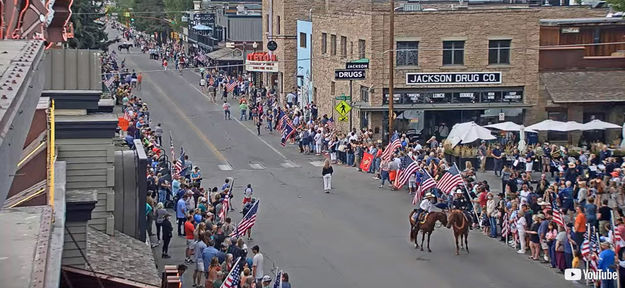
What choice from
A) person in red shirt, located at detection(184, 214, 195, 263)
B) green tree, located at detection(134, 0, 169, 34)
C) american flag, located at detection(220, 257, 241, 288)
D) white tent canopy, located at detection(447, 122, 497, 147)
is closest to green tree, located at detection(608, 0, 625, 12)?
white tent canopy, located at detection(447, 122, 497, 147)

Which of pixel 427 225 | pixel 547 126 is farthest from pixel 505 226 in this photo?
pixel 547 126

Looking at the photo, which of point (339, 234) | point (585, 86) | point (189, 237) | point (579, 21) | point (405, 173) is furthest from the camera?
point (579, 21)

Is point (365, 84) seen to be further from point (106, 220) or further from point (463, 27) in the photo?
point (106, 220)

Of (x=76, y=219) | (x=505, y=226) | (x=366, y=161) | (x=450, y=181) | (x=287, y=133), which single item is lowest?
(x=505, y=226)

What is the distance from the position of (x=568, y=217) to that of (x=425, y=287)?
5.98 meters

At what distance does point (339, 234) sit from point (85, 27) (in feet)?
111

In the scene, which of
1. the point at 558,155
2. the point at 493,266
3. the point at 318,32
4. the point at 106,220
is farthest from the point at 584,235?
the point at 318,32

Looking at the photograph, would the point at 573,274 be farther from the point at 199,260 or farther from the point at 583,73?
the point at 583,73

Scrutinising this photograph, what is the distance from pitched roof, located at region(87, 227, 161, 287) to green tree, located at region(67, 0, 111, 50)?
107 feet

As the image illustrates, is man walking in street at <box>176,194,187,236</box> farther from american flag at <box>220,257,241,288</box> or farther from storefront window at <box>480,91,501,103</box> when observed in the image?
storefront window at <box>480,91,501,103</box>

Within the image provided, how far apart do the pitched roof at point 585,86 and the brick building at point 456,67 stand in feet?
2.64

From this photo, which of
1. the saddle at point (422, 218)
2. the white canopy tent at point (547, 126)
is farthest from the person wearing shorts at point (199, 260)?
the white canopy tent at point (547, 126)

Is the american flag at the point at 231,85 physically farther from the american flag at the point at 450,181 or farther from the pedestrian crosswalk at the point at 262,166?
the american flag at the point at 450,181

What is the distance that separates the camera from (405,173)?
34625mm
